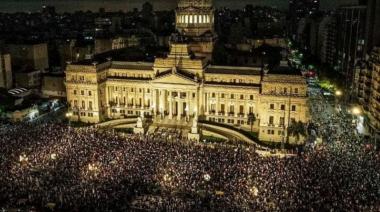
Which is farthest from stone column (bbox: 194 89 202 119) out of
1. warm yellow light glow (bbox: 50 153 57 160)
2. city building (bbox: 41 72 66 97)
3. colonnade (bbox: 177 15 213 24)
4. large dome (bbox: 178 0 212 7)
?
city building (bbox: 41 72 66 97)

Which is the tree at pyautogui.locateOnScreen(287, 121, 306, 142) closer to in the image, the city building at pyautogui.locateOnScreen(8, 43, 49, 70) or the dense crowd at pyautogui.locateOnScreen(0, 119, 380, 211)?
the dense crowd at pyautogui.locateOnScreen(0, 119, 380, 211)

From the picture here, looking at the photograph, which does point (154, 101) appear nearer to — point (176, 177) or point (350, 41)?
point (176, 177)

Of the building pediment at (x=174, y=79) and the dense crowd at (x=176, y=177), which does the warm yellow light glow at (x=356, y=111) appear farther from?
the building pediment at (x=174, y=79)

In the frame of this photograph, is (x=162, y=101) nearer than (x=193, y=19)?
Yes

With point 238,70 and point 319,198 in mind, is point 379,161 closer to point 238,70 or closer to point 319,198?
point 319,198

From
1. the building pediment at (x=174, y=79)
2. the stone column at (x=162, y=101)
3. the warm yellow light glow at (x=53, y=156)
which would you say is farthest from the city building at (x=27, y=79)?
the warm yellow light glow at (x=53, y=156)

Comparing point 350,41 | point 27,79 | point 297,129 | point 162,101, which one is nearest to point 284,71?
point 297,129
